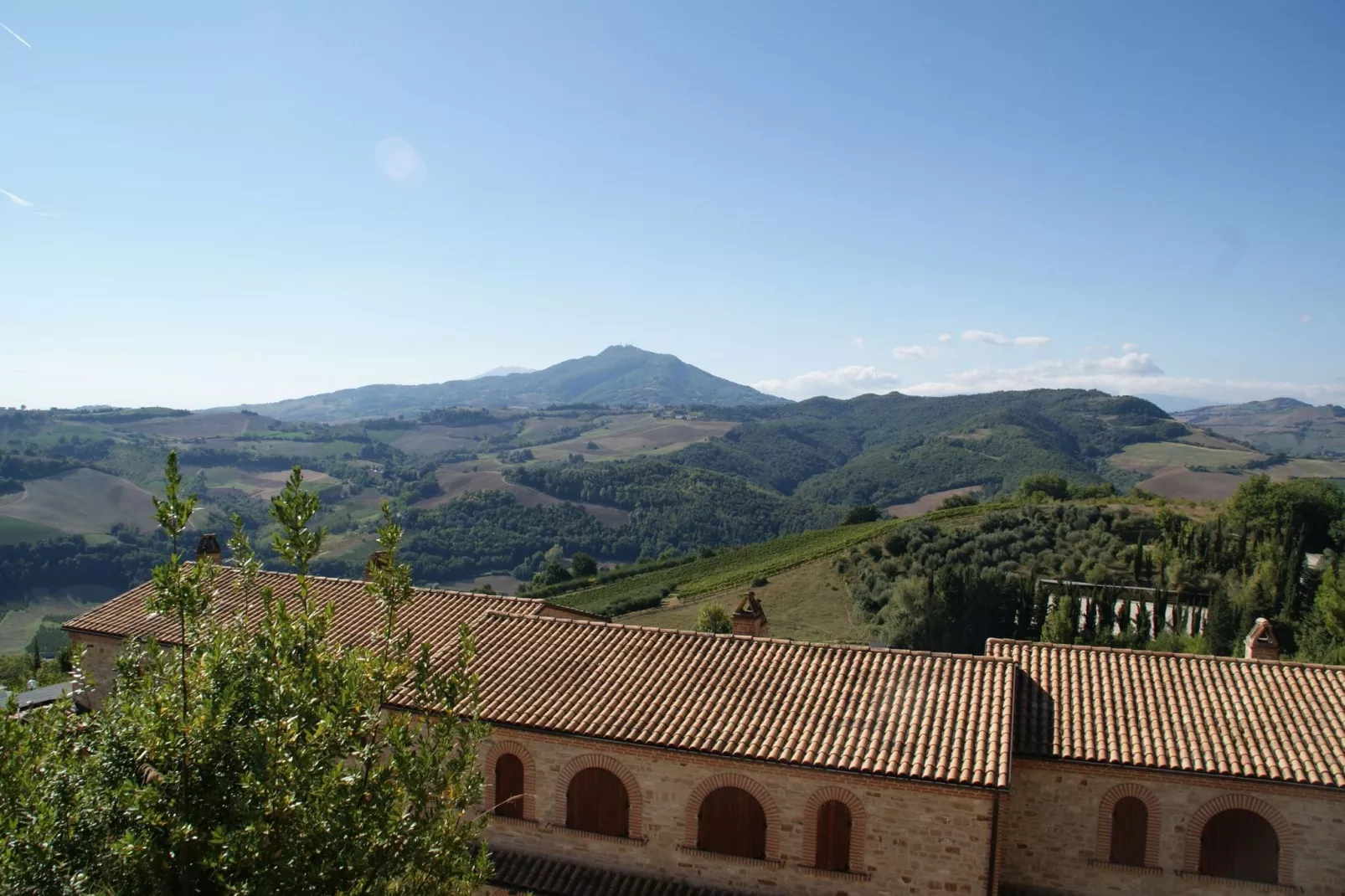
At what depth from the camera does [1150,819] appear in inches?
518

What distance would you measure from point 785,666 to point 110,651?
54.6ft

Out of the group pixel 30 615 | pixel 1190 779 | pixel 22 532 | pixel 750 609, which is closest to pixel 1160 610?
pixel 750 609

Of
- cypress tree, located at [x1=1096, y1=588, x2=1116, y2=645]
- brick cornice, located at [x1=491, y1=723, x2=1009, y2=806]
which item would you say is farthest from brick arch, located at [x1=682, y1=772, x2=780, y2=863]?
cypress tree, located at [x1=1096, y1=588, x2=1116, y2=645]

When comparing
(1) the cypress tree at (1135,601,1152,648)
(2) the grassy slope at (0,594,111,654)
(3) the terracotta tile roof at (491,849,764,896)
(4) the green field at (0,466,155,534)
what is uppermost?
(1) the cypress tree at (1135,601,1152,648)

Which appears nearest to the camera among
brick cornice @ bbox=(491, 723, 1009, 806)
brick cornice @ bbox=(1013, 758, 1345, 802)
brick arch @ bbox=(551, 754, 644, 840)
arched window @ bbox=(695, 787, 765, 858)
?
brick cornice @ bbox=(491, 723, 1009, 806)

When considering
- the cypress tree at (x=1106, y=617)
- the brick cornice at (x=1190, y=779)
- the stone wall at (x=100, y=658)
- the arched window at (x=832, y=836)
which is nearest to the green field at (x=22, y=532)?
the stone wall at (x=100, y=658)

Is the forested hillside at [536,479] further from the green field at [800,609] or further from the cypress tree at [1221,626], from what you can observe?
the cypress tree at [1221,626]

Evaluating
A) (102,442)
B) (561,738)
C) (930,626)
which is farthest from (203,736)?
(102,442)

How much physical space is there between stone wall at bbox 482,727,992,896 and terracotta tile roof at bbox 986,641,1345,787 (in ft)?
6.70

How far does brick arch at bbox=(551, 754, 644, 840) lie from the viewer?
542 inches

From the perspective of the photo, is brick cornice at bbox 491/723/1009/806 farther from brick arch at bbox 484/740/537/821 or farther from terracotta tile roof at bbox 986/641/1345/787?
terracotta tile roof at bbox 986/641/1345/787

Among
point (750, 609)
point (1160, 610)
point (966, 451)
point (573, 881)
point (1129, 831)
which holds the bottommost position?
point (573, 881)

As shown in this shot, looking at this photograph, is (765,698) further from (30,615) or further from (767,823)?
(30,615)

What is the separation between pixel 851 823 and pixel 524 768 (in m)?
5.19
